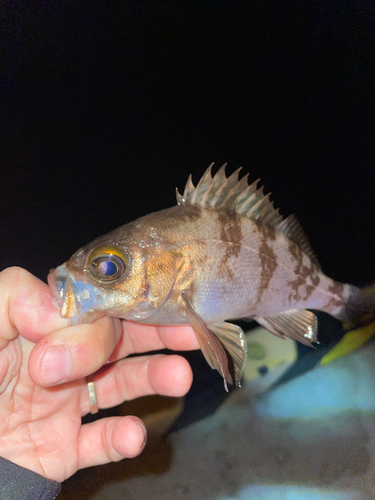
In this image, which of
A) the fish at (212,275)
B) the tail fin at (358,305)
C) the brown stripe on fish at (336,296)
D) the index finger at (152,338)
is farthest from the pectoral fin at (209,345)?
the tail fin at (358,305)

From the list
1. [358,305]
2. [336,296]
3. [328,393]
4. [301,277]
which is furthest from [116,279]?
[328,393]

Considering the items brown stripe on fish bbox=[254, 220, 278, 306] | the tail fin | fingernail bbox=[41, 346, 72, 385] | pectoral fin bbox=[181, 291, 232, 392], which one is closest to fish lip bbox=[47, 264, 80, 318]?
fingernail bbox=[41, 346, 72, 385]

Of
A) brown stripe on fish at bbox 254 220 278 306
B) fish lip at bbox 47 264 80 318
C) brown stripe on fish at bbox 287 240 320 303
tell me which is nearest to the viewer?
fish lip at bbox 47 264 80 318

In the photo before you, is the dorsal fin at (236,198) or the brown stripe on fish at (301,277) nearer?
the dorsal fin at (236,198)

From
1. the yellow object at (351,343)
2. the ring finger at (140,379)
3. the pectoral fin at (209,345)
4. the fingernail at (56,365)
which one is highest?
the fingernail at (56,365)

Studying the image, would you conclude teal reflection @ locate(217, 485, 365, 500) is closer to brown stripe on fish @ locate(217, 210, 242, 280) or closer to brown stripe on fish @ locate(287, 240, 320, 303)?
brown stripe on fish @ locate(287, 240, 320, 303)

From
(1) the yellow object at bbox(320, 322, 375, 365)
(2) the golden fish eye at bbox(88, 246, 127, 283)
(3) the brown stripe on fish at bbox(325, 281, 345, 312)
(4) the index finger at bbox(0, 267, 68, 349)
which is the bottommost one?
(1) the yellow object at bbox(320, 322, 375, 365)

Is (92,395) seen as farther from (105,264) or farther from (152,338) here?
(105,264)

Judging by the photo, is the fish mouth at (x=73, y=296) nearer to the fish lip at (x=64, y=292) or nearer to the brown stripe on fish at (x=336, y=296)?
the fish lip at (x=64, y=292)
